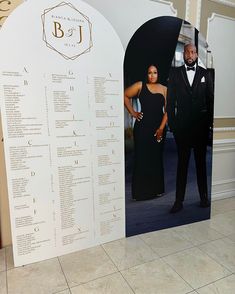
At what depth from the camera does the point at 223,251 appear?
2.18m

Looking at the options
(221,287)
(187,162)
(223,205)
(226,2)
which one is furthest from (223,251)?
(226,2)

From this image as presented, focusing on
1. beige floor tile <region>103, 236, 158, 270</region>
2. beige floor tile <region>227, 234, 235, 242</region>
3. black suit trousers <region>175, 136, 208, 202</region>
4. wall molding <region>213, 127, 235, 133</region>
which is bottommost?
beige floor tile <region>227, 234, 235, 242</region>

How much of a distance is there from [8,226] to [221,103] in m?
2.93

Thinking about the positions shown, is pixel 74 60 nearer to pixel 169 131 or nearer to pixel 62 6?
pixel 62 6

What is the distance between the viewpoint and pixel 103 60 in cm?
206

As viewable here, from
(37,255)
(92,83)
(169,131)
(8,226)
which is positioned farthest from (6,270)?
(169,131)

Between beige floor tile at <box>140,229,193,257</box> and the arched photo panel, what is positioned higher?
the arched photo panel

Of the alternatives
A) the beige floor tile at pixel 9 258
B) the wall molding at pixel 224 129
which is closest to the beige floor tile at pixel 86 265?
the beige floor tile at pixel 9 258

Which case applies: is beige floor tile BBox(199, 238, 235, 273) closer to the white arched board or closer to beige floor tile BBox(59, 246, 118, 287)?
beige floor tile BBox(59, 246, 118, 287)

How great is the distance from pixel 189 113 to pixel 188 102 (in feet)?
0.39

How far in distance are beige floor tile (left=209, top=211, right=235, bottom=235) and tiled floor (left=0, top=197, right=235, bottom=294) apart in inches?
3.3

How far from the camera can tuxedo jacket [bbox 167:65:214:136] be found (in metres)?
2.42

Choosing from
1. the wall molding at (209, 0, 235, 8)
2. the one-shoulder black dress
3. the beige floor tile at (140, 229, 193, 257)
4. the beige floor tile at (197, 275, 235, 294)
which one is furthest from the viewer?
the wall molding at (209, 0, 235, 8)

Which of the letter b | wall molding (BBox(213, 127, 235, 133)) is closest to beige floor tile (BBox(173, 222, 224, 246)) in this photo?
wall molding (BBox(213, 127, 235, 133))
